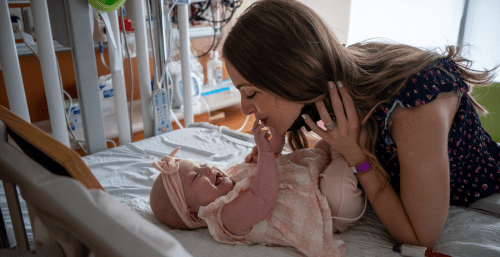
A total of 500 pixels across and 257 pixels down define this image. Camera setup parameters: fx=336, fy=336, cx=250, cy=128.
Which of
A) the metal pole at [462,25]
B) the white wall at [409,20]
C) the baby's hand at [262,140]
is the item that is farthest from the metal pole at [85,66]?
the metal pole at [462,25]

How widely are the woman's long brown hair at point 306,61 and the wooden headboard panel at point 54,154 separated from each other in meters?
0.49

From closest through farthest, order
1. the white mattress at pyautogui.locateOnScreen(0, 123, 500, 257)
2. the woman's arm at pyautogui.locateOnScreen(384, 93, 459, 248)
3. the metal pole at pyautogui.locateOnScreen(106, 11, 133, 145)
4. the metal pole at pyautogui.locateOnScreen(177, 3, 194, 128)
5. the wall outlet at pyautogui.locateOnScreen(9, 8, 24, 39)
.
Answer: the woman's arm at pyautogui.locateOnScreen(384, 93, 459, 248)
the white mattress at pyautogui.locateOnScreen(0, 123, 500, 257)
the metal pole at pyautogui.locateOnScreen(106, 11, 133, 145)
the metal pole at pyautogui.locateOnScreen(177, 3, 194, 128)
the wall outlet at pyautogui.locateOnScreen(9, 8, 24, 39)

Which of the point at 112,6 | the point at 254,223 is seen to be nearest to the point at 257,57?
the point at 254,223

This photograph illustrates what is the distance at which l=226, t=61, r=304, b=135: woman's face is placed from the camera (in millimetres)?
866

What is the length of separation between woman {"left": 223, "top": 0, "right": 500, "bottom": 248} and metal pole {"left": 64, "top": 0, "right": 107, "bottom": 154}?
779 mm

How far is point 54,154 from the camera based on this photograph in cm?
37

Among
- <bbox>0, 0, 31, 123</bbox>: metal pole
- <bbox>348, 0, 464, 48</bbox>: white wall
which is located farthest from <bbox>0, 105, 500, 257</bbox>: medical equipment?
<bbox>348, 0, 464, 48</bbox>: white wall

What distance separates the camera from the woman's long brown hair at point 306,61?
31.1 inches

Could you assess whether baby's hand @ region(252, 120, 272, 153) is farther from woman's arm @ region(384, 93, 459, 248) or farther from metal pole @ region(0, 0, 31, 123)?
metal pole @ region(0, 0, 31, 123)

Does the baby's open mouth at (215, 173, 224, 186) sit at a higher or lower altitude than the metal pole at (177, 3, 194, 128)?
lower

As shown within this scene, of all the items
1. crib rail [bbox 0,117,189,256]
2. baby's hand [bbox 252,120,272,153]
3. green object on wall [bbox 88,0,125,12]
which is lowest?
baby's hand [bbox 252,120,272,153]

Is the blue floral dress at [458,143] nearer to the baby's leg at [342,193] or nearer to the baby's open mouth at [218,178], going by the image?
the baby's leg at [342,193]

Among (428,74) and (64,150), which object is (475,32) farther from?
(64,150)

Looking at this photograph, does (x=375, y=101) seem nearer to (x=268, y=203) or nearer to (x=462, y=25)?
(x=268, y=203)
